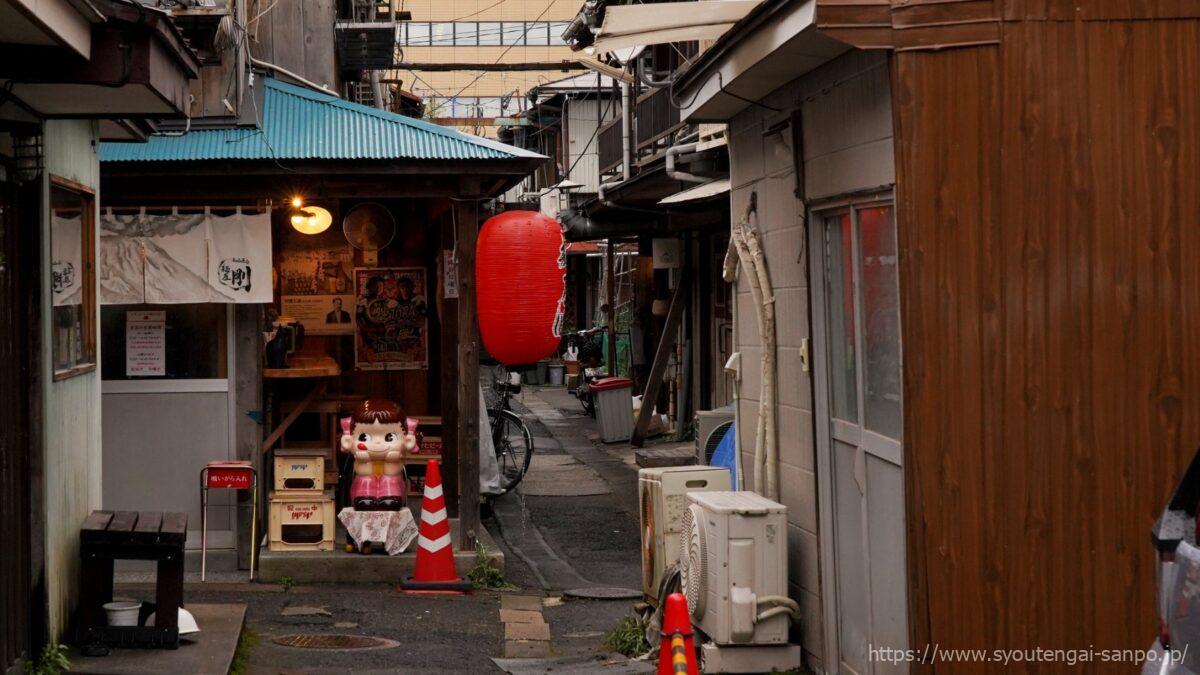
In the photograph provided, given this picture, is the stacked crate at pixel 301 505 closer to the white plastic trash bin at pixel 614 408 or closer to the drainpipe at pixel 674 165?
the drainpipe at pixel 674 165

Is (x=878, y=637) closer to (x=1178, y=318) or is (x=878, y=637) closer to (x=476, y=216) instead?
(x=1178, y=318)

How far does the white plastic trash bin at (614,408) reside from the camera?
80.2ft

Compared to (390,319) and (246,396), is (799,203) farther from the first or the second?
(390,319)

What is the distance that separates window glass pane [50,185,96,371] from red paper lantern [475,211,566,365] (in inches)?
157

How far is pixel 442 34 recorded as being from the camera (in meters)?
41.2

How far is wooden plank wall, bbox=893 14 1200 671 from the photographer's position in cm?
581

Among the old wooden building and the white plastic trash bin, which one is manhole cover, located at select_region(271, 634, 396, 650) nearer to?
the old wooden building

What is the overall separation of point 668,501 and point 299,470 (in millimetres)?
4862

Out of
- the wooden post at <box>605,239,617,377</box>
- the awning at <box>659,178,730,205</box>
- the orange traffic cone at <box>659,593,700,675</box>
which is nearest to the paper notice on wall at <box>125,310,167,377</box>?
the awning at <box>659,178,730,205</box>

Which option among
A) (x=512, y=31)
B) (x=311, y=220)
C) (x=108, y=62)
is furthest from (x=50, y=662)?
(x=512, y=31)

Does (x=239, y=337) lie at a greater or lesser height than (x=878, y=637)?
greater

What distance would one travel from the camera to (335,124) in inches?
527

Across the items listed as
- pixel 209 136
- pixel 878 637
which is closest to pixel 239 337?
pixel 209 136

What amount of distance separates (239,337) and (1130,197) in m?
9.48
